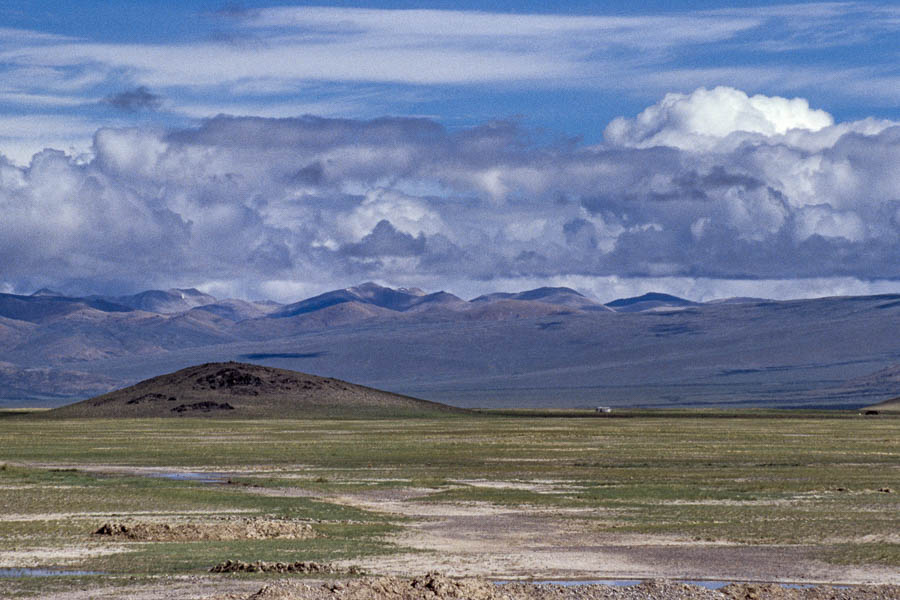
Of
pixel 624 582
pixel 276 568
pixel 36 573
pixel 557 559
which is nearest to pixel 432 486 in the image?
pixel 557 559

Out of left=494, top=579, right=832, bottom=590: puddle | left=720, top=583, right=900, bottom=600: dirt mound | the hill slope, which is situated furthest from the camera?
the hill slope

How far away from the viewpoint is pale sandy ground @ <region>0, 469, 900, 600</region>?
99.2 ft

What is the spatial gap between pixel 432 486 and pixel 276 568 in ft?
91.4

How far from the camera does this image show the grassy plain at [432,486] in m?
36.0

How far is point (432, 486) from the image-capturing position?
2301 inches

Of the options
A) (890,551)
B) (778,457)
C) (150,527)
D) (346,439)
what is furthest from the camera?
(346,439)

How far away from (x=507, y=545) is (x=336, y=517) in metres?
9.18

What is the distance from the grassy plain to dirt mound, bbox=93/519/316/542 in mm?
761

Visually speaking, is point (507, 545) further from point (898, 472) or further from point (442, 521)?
point (898, 472)

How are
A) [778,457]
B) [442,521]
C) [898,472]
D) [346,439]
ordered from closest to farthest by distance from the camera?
[442,521], [898,472], [778,457], [346,439]

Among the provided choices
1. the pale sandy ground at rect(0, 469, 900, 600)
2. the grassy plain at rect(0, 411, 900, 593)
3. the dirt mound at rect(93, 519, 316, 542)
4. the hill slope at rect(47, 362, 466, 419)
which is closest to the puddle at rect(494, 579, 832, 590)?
the pale sandy ground at rect(0, 469, 900, 600)

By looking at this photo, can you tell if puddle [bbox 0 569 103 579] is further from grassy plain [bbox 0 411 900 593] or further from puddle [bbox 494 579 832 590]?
puddle [bbox 494 579 832 590]

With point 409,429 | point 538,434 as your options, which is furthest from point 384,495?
point 409,429

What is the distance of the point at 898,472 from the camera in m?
65.6
